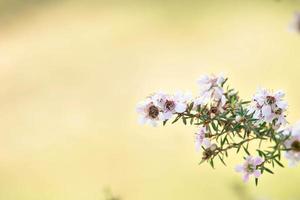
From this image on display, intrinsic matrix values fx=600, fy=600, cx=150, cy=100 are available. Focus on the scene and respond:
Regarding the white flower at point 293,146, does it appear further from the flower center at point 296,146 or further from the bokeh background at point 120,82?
the bokeh background at point 120,82

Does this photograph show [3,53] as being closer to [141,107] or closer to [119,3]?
[119,3]

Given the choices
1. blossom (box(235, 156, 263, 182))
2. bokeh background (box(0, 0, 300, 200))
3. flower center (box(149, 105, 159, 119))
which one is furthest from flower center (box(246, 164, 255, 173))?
bokeh background (box(0, 0, 300, 200))

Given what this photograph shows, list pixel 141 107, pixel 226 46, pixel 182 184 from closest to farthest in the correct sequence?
pixel 141 107 < pixel 182 184 < pixel 226 46

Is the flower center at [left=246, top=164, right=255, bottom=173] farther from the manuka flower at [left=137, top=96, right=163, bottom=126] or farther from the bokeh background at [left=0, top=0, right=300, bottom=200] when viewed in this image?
the bokeh background at [left=0, top=0, right=300, bottom=200]

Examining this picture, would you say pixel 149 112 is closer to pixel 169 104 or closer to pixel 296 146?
pixel 169 104

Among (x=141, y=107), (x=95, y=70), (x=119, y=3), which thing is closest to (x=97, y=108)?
(x=95, y=70)
